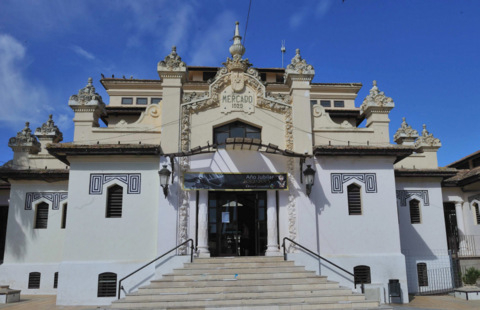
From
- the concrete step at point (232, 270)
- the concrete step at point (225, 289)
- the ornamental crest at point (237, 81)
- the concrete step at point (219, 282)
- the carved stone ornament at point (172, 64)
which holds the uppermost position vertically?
the carved stone ornament at point (172, 64)

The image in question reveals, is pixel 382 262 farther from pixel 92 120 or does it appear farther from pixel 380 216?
pixel 92 120

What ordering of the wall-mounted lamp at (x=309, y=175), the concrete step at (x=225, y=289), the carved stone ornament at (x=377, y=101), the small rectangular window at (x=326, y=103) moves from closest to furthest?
the concrete step at (x=225, y=289) < the wall-mounted lamp at (x=309, y=175) < the carved stone ornament at (x=377, y=101) < the small rectangular window at (x=326, y=103)

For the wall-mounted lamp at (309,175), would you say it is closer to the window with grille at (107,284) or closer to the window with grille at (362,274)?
the window with grille at (362,274)

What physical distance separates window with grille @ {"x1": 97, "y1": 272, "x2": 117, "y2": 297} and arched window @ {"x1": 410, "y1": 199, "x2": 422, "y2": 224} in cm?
1350

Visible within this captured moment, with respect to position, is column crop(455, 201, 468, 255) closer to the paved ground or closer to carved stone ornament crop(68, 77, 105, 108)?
the paved ground

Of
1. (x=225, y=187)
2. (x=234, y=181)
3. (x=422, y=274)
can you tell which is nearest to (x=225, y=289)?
(x=225, y=187)

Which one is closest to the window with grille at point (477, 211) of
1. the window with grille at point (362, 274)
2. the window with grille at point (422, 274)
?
the window with grille at point (422, 274)

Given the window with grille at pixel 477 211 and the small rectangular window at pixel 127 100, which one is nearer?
the window with grille at pixel 477 211

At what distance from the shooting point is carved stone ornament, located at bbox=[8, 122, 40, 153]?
18.9 meters

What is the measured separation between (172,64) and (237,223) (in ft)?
23.2

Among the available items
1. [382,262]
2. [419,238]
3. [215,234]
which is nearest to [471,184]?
[419,238]

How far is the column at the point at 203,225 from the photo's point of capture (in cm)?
1490

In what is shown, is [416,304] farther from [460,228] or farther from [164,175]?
[164,175]

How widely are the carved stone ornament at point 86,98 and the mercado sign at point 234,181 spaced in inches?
198
